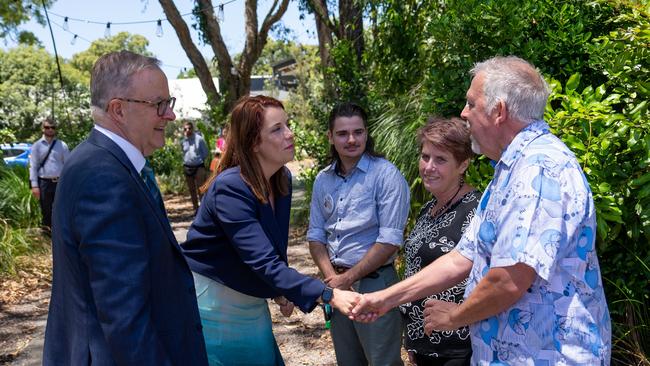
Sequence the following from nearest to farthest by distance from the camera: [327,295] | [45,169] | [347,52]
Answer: [327,295], [347,52], [45,169]

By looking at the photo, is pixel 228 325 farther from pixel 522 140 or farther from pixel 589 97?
pixel 589 97

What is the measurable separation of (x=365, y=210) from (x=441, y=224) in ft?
2.04

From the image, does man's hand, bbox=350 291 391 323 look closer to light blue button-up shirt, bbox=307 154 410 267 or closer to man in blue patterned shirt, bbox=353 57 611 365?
light blue button-up shirt, bbox=307 154 410 267

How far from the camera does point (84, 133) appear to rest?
16797 mm

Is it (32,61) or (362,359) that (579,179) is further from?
(32,61)

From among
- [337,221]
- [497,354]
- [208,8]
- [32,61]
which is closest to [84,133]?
[208,8]

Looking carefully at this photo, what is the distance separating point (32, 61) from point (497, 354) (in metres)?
48.1

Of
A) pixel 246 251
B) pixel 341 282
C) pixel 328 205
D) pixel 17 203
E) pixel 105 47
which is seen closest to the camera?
pixel 246 251

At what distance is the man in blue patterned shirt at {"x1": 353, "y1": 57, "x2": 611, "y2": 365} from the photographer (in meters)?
1.99

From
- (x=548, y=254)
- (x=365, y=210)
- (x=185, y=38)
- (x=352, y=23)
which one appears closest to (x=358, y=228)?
(x=365, y=210)

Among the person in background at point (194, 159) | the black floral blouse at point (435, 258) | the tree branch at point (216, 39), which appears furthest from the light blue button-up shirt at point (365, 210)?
the tree branch at point (216, 39)

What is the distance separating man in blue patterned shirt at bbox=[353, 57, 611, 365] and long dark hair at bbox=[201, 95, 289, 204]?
111cm

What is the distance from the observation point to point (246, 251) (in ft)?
9.25

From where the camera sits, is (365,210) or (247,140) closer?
(247,140)
